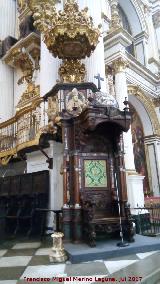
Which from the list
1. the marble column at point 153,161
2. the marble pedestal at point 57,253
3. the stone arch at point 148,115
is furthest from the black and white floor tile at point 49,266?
the stone arch at point 148,115

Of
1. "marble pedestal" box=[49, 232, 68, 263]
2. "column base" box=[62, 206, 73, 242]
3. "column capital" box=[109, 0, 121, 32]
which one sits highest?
"column capital" box=[109, 0, 121, 32]

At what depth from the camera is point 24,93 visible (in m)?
9.99

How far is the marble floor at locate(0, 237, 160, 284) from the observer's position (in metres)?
3.08

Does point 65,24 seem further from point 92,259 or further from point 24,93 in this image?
point 92,259

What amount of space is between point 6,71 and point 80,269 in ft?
30.5

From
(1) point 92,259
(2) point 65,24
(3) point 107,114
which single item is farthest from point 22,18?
(1) point 92,259

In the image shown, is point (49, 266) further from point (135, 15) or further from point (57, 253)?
point (135, 15)

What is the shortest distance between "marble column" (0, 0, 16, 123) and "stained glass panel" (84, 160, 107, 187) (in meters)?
5.75

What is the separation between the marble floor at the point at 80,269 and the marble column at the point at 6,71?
6.87 m

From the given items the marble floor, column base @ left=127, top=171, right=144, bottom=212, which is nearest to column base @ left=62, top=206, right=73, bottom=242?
the marble floor

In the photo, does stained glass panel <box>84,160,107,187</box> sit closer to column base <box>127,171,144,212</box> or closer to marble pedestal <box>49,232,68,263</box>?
marble pedestal <box>49,232,68,263</box>

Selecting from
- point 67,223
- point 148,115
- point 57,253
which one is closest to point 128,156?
point 67,223

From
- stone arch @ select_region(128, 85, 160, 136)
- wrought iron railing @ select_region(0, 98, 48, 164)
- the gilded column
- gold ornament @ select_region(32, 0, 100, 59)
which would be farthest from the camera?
stone arch @ select_region(128, 85, 160, 136)

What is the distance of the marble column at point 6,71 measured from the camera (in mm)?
10414
